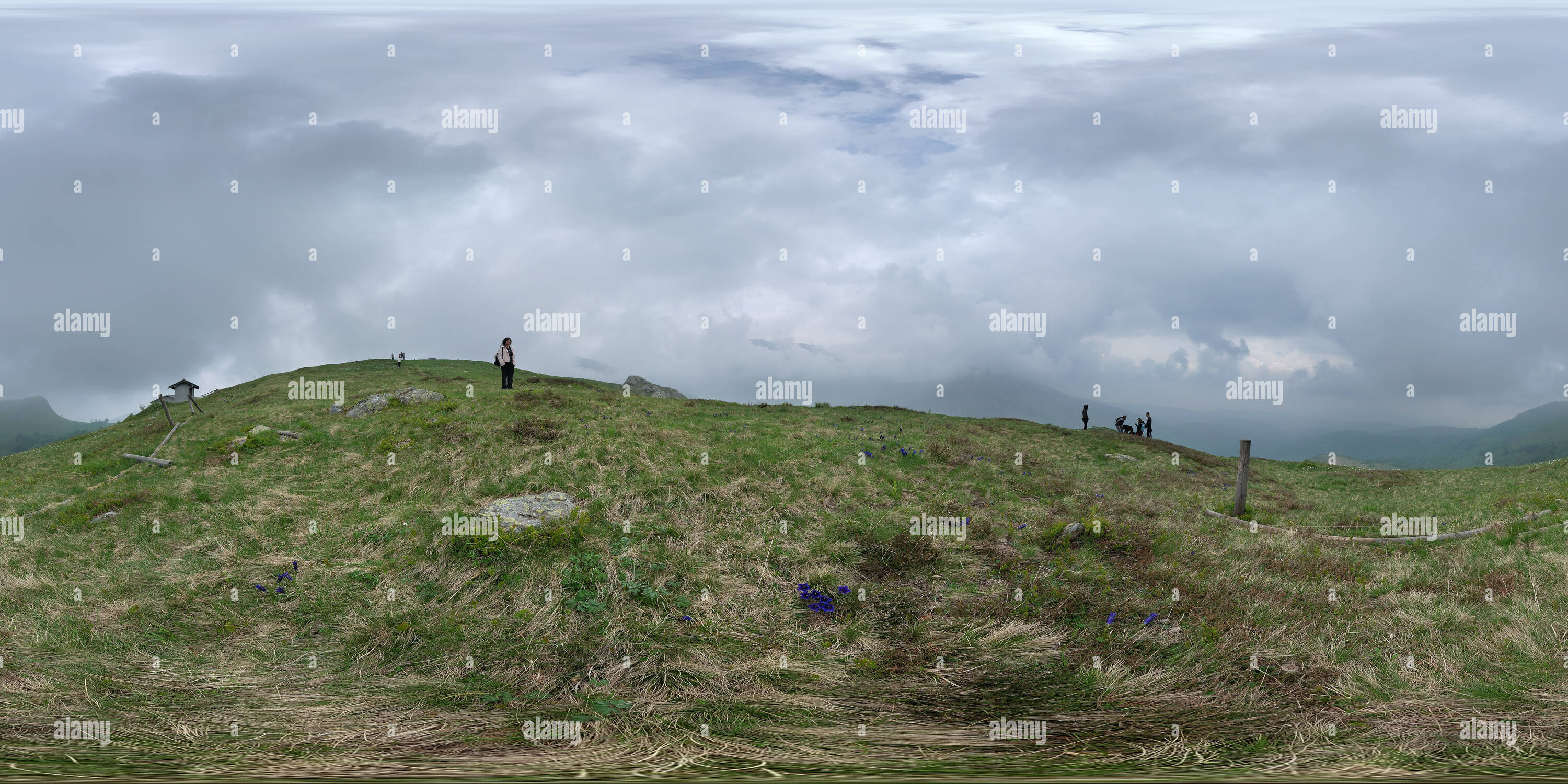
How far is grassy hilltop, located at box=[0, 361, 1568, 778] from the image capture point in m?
5.79

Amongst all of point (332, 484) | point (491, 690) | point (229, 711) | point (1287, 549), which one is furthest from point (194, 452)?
point (1287, 549)

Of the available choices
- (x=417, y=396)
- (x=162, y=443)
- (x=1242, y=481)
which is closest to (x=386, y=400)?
(x=417, y=396)

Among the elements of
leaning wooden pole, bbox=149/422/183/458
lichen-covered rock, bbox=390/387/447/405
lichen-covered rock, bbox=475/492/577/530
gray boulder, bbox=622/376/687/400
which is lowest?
lichen-covered rock, bbox=475/492/577/530

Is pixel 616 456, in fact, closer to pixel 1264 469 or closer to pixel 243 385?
pixel 1264 469

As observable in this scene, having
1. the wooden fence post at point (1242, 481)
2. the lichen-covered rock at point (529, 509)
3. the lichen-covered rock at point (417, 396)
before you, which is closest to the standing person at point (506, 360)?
the lichen-covered rock at point (417, 396)

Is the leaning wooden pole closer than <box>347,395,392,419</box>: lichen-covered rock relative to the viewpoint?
Yes

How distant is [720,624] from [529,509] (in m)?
4.95

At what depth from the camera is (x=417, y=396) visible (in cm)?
2256

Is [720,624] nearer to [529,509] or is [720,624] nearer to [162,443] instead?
[529,509]

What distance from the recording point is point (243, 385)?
42.5m

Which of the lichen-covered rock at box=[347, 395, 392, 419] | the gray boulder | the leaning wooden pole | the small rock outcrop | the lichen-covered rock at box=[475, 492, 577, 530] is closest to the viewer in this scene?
the lichen-covered rock at box=[475, 492, 577, 530]

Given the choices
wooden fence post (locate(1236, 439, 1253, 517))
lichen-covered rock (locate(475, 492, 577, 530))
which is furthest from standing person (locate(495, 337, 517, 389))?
wooden fence post (locate(1236, 439, 1253, 517))

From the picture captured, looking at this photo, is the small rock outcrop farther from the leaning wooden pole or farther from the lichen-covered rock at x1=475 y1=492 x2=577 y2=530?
the lichen-covered rock at x1=475 y1=492 x2=577 y2=530

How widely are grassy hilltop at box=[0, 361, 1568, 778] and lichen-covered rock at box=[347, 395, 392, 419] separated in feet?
13.8
